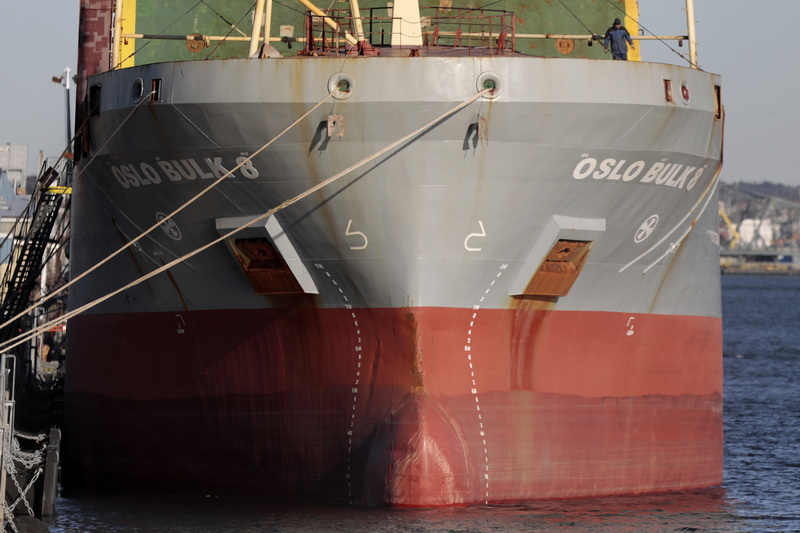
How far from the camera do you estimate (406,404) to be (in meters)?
15.6

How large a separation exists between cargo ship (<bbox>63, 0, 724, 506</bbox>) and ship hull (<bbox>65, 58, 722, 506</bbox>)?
0.03 metres

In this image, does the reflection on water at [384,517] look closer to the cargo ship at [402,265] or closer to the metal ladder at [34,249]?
the cargo ship at [402,265]

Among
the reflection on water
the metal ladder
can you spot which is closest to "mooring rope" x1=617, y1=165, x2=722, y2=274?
the reflection on water

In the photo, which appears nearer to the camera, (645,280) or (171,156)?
(171,156)

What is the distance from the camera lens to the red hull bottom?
615 inches

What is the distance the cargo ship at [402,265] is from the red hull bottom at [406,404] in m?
0.03

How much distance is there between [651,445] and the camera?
690 inches

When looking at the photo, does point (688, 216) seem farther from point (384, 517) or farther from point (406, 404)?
point (384, 517)

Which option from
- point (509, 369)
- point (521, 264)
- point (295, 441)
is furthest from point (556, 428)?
point (295, 441)

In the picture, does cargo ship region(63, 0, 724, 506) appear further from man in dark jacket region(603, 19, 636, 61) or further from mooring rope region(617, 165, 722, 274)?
man in dark jacket region(603, 19, 636, 61)

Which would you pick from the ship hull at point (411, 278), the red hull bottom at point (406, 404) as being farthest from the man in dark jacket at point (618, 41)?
the red hull bottom at point (406, 404)

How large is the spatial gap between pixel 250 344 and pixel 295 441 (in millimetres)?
1303

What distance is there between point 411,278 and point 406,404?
1439 mm

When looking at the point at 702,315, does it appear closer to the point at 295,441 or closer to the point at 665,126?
the point at 665,126
